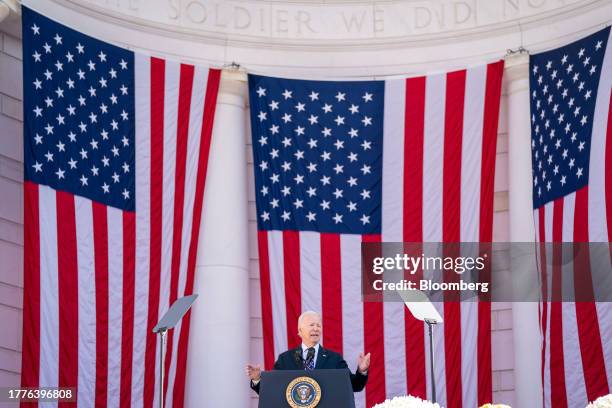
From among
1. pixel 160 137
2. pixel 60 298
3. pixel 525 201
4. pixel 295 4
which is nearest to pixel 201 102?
pixel 160 137

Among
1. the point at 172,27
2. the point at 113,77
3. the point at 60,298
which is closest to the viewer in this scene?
the point at 60,298

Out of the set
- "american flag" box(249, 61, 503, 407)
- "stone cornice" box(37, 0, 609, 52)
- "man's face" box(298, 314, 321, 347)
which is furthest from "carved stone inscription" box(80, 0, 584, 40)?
"man's face" box(298, 314, 321, 347)

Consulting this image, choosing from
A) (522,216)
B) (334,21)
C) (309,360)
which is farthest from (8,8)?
(522,216)

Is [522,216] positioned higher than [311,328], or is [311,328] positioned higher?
[522,216]

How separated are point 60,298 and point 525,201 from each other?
5.83 m

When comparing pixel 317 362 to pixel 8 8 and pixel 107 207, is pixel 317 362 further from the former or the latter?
pixel 8 8

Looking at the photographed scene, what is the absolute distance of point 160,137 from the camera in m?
13.9

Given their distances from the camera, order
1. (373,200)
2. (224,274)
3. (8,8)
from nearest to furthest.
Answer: (8,8) < (224,274) < (373,200)

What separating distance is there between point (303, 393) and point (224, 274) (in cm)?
614

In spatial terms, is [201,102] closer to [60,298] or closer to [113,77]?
[113,77]

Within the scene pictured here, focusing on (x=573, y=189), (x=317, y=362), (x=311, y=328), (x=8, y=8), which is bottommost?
(x=317, y=362)

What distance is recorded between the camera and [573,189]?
1318 centimetres

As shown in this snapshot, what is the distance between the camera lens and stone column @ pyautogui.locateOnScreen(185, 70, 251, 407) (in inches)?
536

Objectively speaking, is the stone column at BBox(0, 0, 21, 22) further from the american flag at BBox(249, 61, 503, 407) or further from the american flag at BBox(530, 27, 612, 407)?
the american flag at BBox(530, 27, 612, 407)
